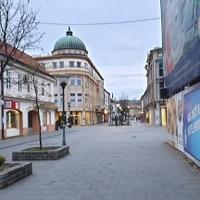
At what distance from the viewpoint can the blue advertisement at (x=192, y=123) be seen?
12.9 m

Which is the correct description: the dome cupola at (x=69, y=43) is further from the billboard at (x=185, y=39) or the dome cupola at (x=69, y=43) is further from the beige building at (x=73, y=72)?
the billboard at (x=185, y=39)

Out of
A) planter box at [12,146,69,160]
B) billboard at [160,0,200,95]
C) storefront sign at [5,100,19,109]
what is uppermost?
billboard at [160,0,200,95]

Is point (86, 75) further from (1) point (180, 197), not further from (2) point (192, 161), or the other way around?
(1) point (180, 197)

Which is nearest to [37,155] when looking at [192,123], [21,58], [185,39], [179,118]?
[192,123]

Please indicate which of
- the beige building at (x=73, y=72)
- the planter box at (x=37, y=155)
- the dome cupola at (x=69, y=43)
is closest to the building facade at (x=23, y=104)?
the planter box at (x=37, y=155)

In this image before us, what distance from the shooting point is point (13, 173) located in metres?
10.7

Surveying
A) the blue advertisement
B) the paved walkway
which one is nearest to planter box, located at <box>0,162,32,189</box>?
the paved walkway

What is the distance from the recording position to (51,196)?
886 centimetres

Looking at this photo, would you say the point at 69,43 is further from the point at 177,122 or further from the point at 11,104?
the point at 177,122

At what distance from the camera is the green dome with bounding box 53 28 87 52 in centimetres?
9458

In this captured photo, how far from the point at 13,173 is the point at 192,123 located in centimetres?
617

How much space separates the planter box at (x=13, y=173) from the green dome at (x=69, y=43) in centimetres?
8346

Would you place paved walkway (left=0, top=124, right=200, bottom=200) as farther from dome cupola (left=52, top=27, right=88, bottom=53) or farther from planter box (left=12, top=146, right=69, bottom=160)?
dome cupola (left=52, top=27, right=88, bottom=53)

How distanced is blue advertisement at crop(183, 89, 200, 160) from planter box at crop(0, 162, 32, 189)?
5027mm
